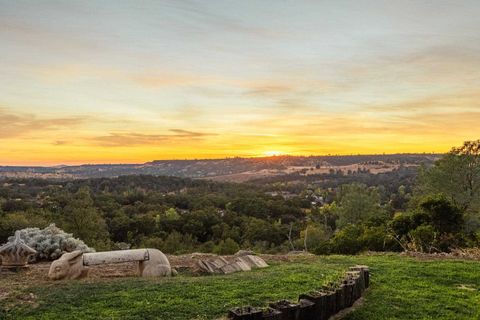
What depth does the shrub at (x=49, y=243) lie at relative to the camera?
531 inches

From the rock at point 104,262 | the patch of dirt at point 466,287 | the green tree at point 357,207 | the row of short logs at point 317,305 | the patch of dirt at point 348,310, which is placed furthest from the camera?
the green tree at point 357,207

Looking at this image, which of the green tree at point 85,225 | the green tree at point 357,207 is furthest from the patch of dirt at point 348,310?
the green tree at point 357,207

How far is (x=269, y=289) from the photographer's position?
908 cm

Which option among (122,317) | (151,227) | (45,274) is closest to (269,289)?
(122,317)

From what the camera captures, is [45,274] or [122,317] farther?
[45,274]

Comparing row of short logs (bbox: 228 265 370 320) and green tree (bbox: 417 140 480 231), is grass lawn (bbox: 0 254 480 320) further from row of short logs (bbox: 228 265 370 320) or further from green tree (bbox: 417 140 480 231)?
green tree (bbox: 417 140 480 231)

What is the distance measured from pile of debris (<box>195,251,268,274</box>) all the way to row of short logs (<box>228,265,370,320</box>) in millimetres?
3881

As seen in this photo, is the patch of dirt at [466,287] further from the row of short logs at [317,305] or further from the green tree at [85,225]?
the green tree at [85,225]

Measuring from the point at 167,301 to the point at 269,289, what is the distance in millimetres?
2302

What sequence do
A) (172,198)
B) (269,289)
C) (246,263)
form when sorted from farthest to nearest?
(172,198) < (246,263) < (269,289)

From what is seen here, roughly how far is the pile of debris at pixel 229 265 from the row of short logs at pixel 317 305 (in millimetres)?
3881

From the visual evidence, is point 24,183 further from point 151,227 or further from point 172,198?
point 151,227

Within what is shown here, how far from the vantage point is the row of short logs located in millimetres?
5784

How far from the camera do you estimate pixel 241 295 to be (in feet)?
28.0
